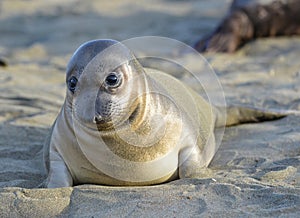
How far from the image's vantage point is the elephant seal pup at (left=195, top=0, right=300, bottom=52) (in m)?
7.07

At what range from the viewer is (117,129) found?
2.86m

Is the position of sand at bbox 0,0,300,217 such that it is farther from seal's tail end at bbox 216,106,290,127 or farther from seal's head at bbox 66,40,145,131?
seal's head at bbox 66,40,145,131

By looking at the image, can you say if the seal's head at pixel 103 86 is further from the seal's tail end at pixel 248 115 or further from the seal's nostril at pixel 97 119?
the seal's tail end at pixel 248 115

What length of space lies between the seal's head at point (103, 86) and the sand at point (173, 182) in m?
0.35

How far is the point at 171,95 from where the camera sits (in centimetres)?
332

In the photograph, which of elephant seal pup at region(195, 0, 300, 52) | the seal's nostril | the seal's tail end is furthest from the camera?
elephant seal pup at region(195, 0, 300, 52)

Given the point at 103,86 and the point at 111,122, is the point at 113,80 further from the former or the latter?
the point at 111,122

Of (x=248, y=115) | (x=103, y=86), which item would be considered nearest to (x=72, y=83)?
(x=103, y=86)

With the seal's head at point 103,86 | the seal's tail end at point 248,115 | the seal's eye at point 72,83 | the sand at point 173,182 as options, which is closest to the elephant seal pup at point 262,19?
the sand at point 173,182

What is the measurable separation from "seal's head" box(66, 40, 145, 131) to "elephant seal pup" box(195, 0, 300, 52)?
4.27 m

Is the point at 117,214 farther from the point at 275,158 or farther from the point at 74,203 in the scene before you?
the point at 275,158

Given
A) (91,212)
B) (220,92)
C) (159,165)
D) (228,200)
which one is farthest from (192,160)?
(220,92)

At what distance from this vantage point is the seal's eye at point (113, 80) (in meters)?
2.76

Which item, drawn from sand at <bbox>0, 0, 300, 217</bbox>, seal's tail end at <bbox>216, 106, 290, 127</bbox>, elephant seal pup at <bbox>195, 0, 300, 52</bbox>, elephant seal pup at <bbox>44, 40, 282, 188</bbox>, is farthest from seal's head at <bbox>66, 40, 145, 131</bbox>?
elephant seal pup at <bbox>195, 0, 300, 52</bbox>
